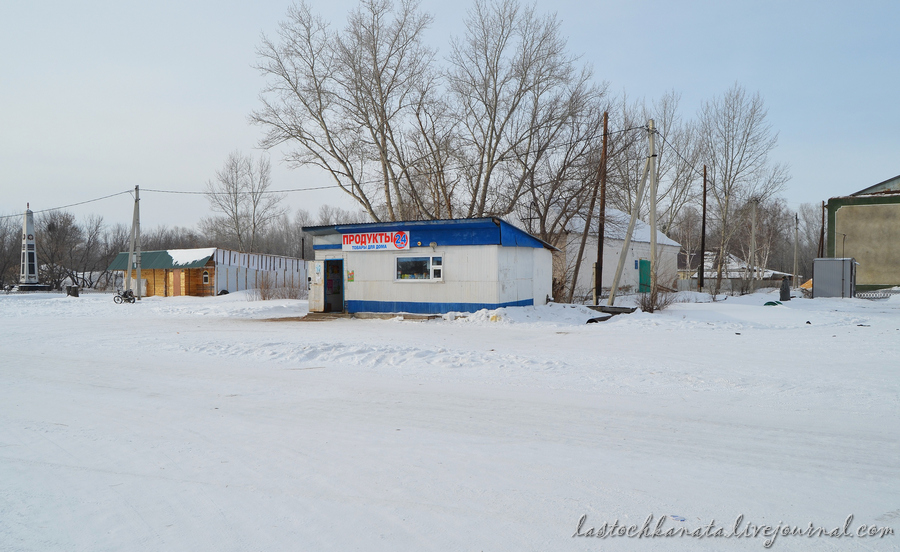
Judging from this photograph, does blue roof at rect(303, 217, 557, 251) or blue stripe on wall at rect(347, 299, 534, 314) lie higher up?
blue roof at rect(303, 217, 557, 251)

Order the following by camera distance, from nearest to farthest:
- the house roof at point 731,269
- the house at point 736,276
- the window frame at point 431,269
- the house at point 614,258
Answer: the window frame at point 431,269, the house at point 614,258, the house at point 736,276, the house roof at point 731,269

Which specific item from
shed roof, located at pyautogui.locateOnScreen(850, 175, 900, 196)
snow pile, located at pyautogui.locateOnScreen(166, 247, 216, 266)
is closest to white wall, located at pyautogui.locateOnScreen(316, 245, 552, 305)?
snow pile, located at pyautogui.locateOnScreen(166, 247, 216, 266)

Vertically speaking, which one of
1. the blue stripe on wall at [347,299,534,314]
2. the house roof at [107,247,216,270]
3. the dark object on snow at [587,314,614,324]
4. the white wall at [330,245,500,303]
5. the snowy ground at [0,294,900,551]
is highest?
the house roof at [107,247,216,270]

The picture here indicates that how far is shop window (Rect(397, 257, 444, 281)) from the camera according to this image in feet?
61.3

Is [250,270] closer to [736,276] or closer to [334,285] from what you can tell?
[334,285]

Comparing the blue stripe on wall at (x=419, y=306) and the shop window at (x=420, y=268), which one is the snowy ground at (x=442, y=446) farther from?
the shop window at (x=420, y=268)

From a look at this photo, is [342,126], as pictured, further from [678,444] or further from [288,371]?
[678,444]

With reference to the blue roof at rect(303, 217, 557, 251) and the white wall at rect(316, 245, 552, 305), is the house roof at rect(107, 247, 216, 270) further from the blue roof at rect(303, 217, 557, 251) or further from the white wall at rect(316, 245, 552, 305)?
the blue roof at rect(303, 217, 557, 251)

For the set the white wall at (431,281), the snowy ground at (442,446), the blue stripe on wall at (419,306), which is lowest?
the snowy ground at (442,446)

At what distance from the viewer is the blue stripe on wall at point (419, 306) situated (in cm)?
1823

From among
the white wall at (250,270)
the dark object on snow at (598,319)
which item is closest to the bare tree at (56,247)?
the white wall at (250,270)

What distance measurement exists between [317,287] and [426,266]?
482 centimetres

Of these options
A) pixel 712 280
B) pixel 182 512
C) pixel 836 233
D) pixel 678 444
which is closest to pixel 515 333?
pixel 678 444

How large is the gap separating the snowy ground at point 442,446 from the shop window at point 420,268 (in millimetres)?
7751
